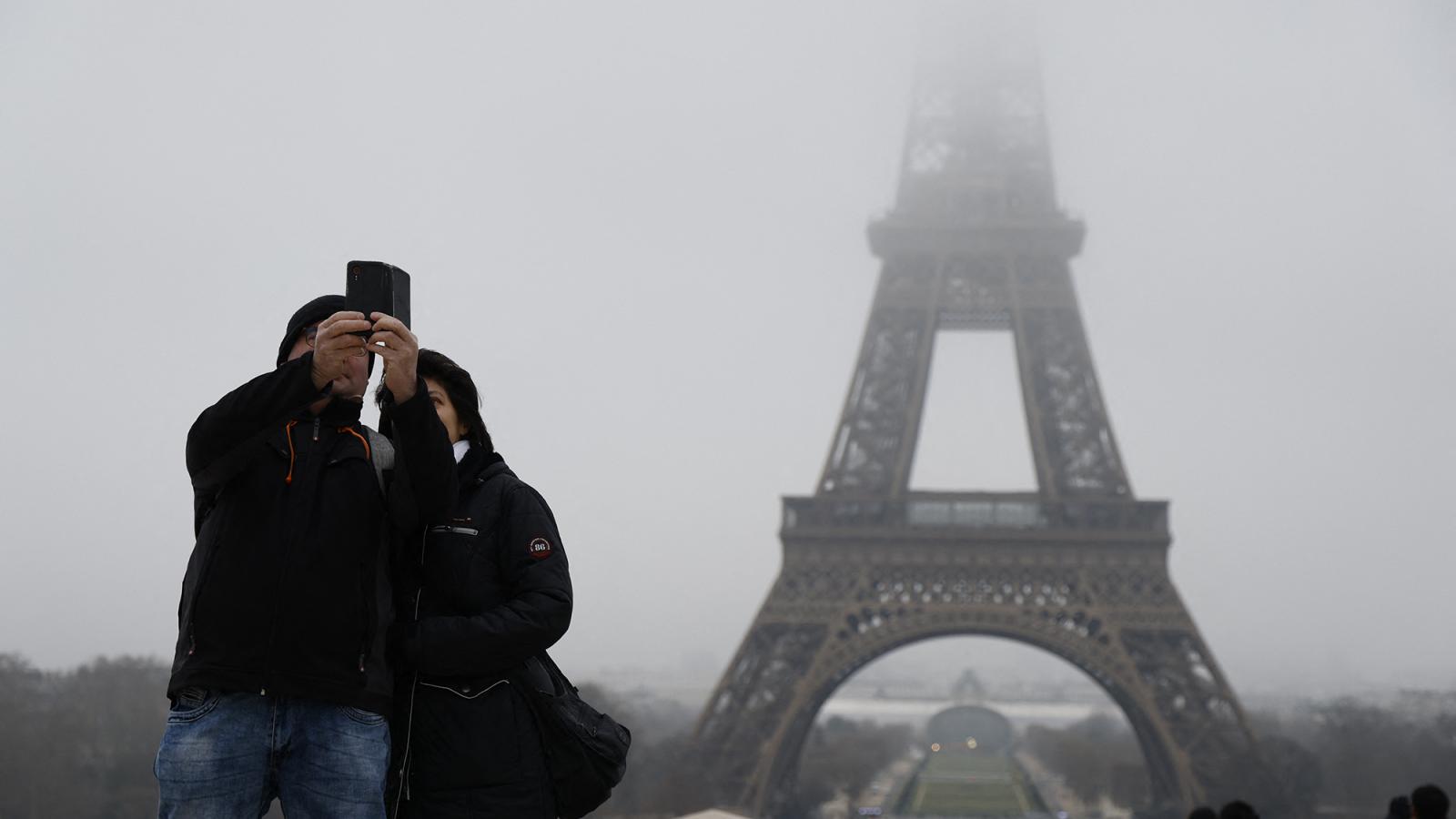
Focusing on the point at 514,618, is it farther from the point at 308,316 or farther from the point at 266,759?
the point at 308,316

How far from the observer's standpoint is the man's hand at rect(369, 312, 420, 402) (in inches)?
115

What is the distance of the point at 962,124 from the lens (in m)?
31.0

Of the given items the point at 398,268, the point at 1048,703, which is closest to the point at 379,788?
the point at 398,268

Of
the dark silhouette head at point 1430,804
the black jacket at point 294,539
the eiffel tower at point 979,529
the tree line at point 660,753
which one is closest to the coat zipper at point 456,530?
the black jacket at point 294,539

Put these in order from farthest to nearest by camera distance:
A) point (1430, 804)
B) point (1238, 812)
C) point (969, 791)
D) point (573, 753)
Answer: point (969, 791), point (1238, 812), point (1430, 804), point (573, 753)

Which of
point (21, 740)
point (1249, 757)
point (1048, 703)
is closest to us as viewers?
point (21, 740)

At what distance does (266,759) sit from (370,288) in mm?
1073

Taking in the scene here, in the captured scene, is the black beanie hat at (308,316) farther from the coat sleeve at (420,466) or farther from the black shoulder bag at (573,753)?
the black shoulder bag at (573,753)

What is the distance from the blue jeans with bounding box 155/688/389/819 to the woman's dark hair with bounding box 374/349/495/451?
790mm

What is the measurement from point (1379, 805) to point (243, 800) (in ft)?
90.1

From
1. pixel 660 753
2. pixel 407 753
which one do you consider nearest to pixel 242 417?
pixel 407 753

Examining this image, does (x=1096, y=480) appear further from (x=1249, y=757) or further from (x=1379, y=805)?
(x=1379, y=805)

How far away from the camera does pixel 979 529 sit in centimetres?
2692

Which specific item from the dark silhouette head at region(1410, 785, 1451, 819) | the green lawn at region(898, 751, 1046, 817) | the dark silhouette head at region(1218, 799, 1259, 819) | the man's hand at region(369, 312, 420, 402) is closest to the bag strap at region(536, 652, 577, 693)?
the man's hand at region(369, 312, 420, 402)
